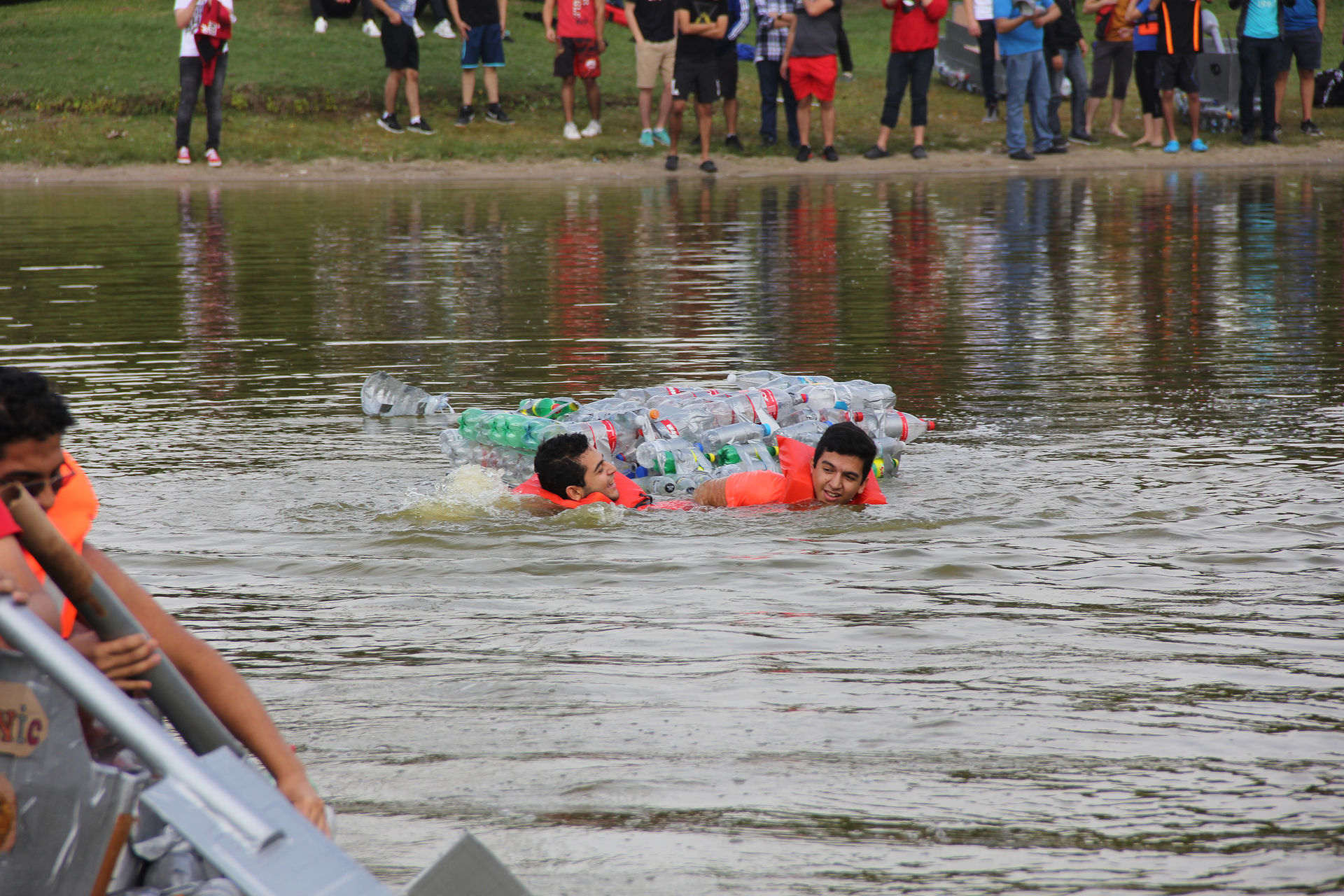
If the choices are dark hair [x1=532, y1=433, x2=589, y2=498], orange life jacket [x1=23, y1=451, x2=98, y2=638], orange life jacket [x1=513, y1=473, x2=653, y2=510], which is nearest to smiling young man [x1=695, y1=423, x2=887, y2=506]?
orange life jacket [x1=513, y1=473, x2=653, y2=510]

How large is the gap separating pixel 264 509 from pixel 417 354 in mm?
3593

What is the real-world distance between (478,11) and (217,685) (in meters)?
20.1

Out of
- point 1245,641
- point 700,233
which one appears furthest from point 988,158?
point 1245,641

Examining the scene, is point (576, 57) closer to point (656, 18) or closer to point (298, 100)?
point (656, 18)

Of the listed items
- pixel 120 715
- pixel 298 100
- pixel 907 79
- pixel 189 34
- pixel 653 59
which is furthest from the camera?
pixel 298 100

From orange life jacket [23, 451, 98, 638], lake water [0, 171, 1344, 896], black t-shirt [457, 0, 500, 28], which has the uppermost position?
black t-shirt [457, 0, 500, 28]

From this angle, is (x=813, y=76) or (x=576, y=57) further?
(x=576, y=57)

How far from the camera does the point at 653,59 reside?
2128 cm

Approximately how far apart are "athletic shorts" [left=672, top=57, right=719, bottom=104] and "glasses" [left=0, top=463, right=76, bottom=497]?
61.9 feet

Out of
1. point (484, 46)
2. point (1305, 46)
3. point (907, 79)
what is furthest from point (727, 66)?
point (1305, 46)

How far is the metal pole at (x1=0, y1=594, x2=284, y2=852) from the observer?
2.07m

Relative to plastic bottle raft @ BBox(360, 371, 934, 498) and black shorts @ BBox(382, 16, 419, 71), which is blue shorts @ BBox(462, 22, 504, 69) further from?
plastic bottle raft @ BBox(360, 371, 934, 498)

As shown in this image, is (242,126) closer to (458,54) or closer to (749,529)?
(458,54)

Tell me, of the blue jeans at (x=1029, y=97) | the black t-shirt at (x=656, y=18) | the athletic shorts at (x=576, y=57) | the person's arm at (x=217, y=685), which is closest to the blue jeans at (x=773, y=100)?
the black t-shirt at (x=656, y=18)
